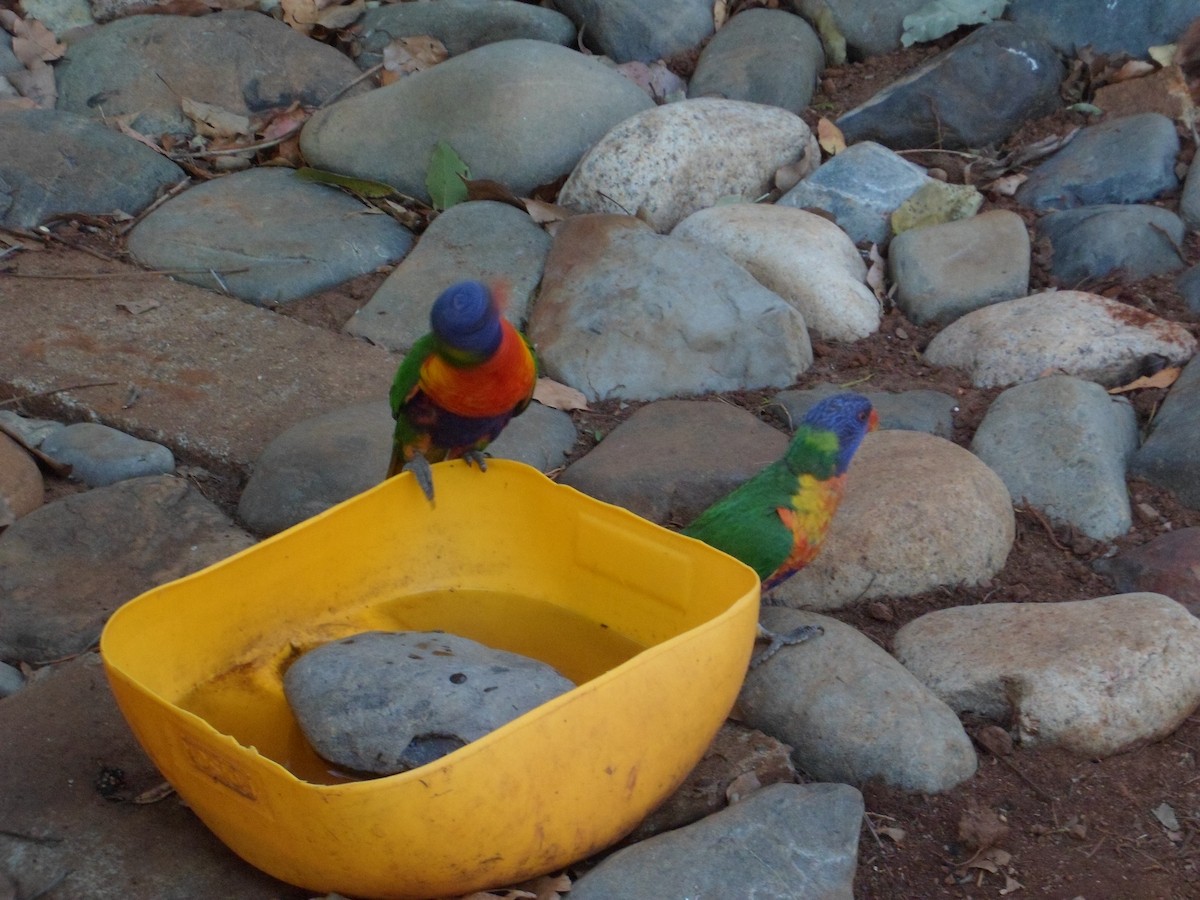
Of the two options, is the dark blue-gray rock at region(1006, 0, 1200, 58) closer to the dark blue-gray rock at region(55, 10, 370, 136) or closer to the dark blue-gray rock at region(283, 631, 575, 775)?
the dark blue-gray rock at region(55, 10, 370, 136)

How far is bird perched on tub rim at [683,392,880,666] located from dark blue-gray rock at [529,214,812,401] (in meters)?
1.24

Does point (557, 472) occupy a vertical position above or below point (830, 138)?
below

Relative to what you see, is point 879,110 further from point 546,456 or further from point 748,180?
point 546,456

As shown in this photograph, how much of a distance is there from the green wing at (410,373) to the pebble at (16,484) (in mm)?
1127

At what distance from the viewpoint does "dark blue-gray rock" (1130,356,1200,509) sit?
382 centimetres

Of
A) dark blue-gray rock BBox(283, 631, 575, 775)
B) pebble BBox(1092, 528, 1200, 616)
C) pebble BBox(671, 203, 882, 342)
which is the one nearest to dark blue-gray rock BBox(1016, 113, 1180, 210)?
pebble BBox(671, 203, 882, 342)

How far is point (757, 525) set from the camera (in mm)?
3107

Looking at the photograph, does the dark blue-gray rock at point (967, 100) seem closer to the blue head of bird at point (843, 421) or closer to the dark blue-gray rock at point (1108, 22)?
the dark blue-gray rock at point (1108, 22)

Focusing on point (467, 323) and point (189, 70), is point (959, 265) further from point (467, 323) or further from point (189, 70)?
point (189, 70)

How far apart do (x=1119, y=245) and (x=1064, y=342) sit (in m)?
0.79

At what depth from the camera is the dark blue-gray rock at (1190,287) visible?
465cm

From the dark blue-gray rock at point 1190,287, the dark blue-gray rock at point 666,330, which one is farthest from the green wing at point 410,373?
the dark blue-gray rock at point 1190,287

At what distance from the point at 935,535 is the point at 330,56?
13.8ft

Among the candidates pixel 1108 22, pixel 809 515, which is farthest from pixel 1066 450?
pixel 1108 22
